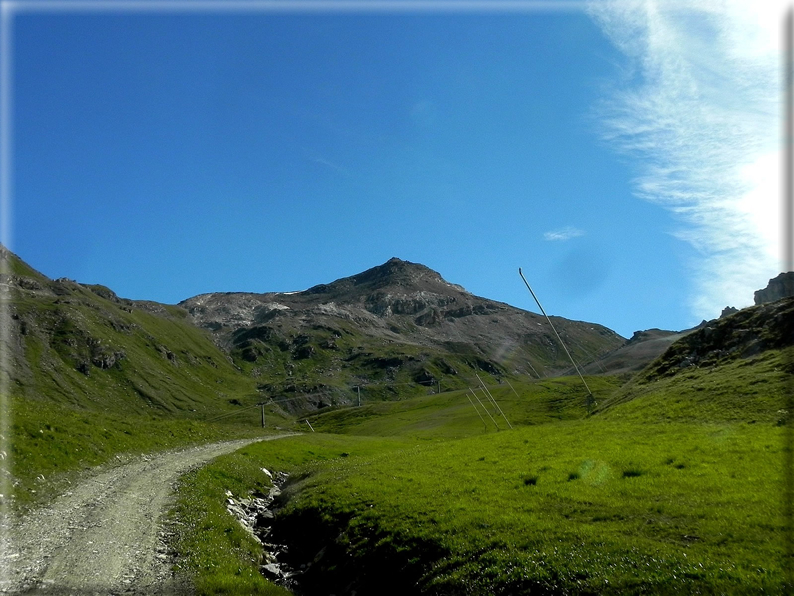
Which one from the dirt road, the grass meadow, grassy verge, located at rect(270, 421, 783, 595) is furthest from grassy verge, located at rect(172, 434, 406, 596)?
grassy verge, located at rect(270, 421, 783, 595)

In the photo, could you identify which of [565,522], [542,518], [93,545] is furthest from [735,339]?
[93,545]

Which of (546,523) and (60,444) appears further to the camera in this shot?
(60,444)

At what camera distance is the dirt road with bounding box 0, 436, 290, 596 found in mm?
18672

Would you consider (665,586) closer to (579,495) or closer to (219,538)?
(579,495)

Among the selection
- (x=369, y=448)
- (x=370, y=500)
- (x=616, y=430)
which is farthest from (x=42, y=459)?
(x=369, y=448)

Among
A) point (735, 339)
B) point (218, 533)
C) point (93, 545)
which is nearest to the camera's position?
point (93, 545)

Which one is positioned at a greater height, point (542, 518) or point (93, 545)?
point (93, 545)

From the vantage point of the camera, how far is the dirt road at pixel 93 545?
735 inches

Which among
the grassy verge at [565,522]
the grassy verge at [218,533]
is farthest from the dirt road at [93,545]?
the grassy verge at [565,522]

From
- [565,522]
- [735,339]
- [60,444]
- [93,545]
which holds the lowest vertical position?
[565,522]

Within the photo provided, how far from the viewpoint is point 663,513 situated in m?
20.0

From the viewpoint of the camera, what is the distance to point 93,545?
22.3 meters

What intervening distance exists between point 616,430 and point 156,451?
4006 centimetres

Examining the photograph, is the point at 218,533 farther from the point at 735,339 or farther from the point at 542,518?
the point at 735,339
